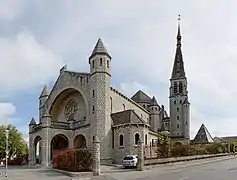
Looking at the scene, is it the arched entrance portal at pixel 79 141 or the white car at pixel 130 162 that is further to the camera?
the arched entrance portal at pixel 79 141

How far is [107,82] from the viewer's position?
170ft

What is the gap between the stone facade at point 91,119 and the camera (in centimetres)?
4934

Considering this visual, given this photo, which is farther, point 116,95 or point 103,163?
point 116,95

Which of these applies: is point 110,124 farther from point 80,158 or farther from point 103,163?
point 80,158

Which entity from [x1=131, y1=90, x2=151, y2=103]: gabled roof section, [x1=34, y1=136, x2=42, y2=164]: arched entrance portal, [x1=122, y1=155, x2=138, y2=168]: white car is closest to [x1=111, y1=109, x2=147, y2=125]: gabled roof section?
[x1=122, y1=155, x2=138, y2=168]: white car

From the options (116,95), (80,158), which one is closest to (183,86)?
(116,95)

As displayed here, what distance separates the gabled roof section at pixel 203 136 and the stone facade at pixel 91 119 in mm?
36821

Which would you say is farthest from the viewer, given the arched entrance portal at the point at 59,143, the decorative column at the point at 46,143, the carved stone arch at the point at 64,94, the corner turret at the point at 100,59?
the arched entrance portal at the point at 59,143

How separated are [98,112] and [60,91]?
12.9m

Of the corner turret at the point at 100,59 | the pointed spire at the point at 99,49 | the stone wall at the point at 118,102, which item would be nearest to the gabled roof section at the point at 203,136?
the stone wall at the point at 118,102

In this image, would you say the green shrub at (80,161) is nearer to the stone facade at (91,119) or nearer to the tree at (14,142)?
the stone facade at (91,119)

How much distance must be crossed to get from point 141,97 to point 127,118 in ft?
137

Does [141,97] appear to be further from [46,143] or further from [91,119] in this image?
[46,143]

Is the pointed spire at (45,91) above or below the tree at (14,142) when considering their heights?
above
